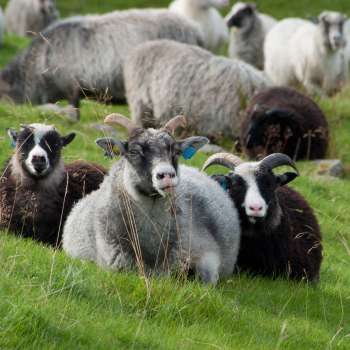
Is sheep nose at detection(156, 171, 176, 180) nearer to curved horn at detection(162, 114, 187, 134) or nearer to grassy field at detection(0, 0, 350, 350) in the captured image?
curved horn at detection(162, 114, 187, 134)

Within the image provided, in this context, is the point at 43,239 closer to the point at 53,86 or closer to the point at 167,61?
the point at 167,61

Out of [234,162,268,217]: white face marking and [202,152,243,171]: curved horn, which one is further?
[202,152,243,171]: curved horn

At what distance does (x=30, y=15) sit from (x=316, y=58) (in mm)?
11830

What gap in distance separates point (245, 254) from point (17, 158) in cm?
222

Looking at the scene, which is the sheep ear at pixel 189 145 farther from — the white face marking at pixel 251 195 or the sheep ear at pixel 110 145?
the white face marking at pixel 251 195

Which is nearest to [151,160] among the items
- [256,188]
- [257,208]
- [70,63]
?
[257,208]

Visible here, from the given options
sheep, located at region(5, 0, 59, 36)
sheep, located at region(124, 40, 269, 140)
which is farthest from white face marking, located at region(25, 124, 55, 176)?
sheep, located at region(5, 0, 59, 36)

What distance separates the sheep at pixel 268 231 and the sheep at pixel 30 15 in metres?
20.7

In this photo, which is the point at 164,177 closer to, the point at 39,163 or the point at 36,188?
the point at 39,163

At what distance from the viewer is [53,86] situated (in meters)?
17.8

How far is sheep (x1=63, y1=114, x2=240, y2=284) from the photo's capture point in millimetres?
7051

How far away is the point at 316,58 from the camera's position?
20375mm

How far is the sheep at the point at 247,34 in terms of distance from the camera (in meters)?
25.1

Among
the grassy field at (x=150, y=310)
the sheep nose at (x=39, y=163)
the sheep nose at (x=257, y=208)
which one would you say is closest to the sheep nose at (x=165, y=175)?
the grassy field at (x=150, y=310)
